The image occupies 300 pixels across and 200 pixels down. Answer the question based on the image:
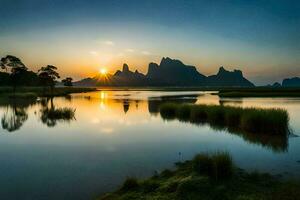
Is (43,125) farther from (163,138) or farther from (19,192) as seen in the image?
(19,192)

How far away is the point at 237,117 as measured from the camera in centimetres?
3106

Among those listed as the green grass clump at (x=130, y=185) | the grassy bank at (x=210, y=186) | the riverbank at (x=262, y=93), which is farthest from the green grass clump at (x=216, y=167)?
the riverbank at (x=262, y=93)

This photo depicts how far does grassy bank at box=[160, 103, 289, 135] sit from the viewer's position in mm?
25688

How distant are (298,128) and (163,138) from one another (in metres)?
14.7

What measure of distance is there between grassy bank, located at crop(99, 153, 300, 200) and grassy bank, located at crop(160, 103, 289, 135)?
46.8ft

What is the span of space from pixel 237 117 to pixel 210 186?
22.1 meters

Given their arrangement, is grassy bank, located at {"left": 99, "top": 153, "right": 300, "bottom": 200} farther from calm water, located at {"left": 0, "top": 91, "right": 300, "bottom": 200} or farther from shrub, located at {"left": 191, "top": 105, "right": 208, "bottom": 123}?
shrub, located at {"left": 191, "top": 105, "right": 208, "bottom": 123}

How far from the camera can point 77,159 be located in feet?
55.0

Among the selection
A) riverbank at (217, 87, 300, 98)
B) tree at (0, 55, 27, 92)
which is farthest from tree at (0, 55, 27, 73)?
riverbank at (217, 87, 300, 98)

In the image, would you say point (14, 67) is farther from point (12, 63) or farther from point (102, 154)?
point (102, 154)

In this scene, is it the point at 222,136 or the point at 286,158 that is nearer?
the point at 286,158

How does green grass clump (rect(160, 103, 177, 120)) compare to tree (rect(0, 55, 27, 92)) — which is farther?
tree (rect(0, 55, 27, 92))

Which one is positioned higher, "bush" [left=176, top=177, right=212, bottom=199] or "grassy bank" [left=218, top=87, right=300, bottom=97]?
"grassy bank" [left=218, top=87, right=300, bottom=97]

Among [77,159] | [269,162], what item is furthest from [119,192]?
[269,162]
